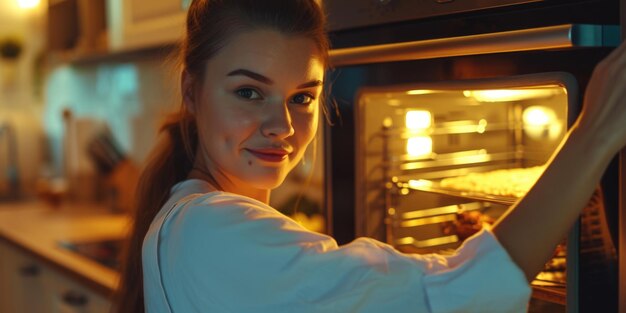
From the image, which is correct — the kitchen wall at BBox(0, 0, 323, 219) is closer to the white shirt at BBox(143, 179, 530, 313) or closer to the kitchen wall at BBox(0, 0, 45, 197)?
the kitchen wall at BBox(0, 0, 45, 197)

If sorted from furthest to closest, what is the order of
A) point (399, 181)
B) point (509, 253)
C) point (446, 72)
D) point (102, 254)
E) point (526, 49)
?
point (102, 254), point (399, 181), point (446, 72), point (526, 49), point (509, 253)

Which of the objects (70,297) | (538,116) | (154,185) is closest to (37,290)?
(70,297)

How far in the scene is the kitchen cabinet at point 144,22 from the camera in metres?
1.90

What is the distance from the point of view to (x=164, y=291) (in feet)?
2.50

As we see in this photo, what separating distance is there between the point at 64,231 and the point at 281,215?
1806 mm

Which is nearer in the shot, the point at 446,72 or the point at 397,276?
the point at 397,276

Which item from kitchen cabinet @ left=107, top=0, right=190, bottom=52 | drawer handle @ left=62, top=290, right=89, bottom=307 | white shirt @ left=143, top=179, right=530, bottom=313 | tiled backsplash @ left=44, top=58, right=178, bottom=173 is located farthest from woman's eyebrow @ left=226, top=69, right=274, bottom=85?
tiled backsplash @ left=44, top=58, right=178, bottom=173

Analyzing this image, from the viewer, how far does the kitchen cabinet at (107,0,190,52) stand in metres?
1.90

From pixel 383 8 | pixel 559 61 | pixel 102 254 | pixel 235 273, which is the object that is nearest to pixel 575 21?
pixel 559 61

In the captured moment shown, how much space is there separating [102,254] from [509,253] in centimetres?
150

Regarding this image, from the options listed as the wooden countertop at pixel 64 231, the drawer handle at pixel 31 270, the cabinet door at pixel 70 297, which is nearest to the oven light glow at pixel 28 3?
the wooden countertop at pixel 64 231

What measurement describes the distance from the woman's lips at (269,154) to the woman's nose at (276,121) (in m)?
0.02

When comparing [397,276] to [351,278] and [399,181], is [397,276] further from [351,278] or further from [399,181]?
[399,181]

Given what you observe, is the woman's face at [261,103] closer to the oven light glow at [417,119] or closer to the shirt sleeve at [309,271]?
the shirt sleeve at [309,271]
